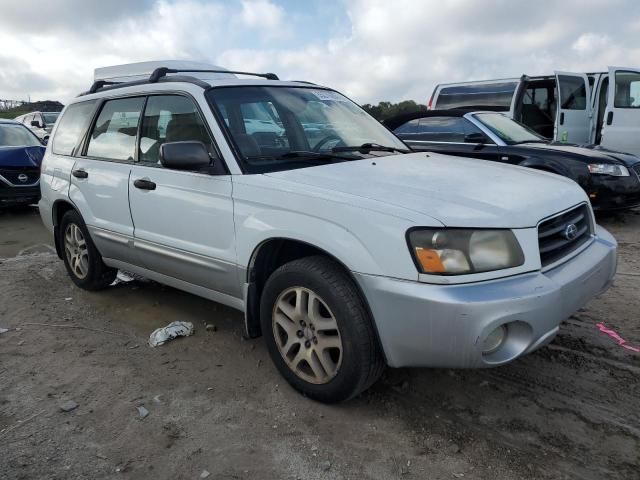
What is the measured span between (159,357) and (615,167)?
19.9 ft

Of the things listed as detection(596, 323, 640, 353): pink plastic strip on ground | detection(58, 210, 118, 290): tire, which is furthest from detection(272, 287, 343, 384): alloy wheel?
detection(58, 210, 118, 290): tire

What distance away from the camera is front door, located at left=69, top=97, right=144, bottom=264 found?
3900 millimetres

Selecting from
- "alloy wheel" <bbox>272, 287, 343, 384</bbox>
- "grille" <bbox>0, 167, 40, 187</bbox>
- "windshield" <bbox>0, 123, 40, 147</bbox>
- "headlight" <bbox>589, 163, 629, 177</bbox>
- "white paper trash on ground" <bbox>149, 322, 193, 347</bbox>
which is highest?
"windshield" <bbox>0, 123, 40, 147</bbox>

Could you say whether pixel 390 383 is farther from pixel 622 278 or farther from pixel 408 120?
pixel 408 120

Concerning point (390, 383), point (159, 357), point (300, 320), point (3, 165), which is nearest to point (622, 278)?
point (390, 383)

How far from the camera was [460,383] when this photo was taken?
3062mm

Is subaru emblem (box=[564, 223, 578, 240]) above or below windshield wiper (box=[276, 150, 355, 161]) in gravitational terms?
below

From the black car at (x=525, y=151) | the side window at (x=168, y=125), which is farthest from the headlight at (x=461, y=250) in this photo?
the black car at (x=525, y=151)

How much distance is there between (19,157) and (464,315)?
28.4 ft

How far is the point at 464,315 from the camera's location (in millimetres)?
2246

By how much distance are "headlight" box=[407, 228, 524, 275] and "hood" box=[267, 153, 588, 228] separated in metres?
0.05

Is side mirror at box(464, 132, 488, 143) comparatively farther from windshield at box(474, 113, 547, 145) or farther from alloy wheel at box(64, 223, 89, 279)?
alloy wheel at box(64, 223, 89, 279)

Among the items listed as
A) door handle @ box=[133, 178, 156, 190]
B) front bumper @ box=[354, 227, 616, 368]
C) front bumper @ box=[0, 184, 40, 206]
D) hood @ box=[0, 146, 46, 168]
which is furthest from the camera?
hood @ box=[0, 146, 46, 168]

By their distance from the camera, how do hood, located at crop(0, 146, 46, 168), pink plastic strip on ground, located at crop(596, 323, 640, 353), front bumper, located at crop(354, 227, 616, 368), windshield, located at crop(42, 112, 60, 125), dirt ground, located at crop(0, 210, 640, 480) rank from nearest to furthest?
front bumper, located at crop(354, 227, 616, 368)
dirt ground, located at crop(0, 210, 640, 480)
pink plastic strip on ground, located at crop(596, 323, 640, 353)
hood, located at crop(0, 146, 46, 168)
windshield, located at crop(42, 112, 60, 125)
